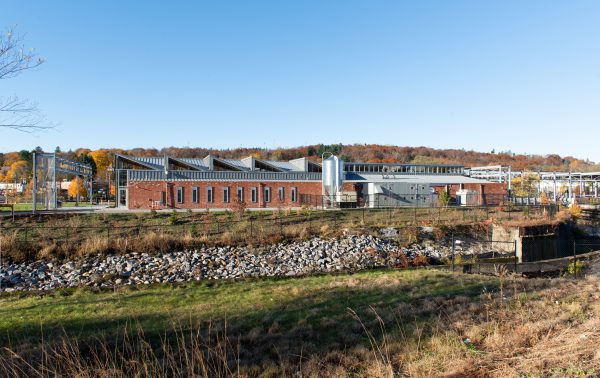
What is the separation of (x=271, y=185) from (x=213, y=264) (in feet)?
76.0

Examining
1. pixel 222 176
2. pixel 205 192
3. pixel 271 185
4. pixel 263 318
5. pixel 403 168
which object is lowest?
pixel 263 318

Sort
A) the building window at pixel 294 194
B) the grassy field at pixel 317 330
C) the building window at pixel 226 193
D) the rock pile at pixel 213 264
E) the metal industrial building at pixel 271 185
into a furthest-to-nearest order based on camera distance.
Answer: the building window at pixel 294 194, the building window at pixel 226 193, the metal industrial building at pixel 271 185, the rock pile at pixel 213 264, the grassy field at pixel 317 330

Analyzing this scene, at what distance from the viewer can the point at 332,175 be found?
4431cm

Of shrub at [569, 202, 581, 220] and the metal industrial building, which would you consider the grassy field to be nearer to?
the metal industrial building

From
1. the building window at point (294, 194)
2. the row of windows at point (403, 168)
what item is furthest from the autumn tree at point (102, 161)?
the row of windows at point (403, 168)

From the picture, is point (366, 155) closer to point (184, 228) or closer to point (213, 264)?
point (184, 228)

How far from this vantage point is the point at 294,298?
11320 mm

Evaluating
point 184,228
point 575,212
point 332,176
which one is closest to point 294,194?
point 332,176

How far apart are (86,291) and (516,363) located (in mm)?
13558

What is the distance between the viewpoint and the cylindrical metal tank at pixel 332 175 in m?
44.2

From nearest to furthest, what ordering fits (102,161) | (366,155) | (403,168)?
1. (403,168)
2. (102,161)
3. (366,155)

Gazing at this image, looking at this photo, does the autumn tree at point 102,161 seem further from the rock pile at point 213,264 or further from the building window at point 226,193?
the rock pile at point 213,264

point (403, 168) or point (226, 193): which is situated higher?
point (403, 168)

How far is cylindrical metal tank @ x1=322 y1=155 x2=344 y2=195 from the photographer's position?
44.2 meters
